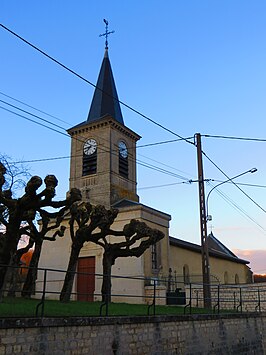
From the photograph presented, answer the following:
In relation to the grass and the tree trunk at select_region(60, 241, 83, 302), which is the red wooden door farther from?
the grass

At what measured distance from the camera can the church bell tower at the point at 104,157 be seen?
32.6m

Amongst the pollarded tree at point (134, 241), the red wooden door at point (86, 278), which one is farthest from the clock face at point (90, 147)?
the pollarded tree at point (134, 241)

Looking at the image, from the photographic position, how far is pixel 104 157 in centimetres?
3350

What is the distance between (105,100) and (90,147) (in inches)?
218

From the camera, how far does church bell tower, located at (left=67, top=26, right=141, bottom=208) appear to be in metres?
32.6

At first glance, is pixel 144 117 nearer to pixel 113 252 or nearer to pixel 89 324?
pixel 113 252

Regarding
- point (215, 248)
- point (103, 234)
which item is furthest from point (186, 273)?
point (103, 234)

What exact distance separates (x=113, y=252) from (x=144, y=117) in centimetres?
635

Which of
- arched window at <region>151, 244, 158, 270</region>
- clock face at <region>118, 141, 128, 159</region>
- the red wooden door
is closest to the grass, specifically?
arched window at <region>151, 244, 158, 270</region>

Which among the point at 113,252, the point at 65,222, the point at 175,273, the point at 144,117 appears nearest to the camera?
the point at 144,117

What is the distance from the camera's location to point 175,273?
1205 inches

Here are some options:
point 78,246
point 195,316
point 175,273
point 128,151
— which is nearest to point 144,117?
point 78,246

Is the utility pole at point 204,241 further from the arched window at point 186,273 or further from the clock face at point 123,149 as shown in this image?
the clock face at point 123,149

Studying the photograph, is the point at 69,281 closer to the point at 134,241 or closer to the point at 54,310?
the point at 134,241
